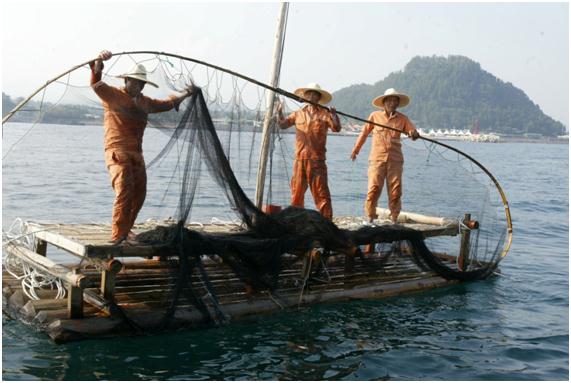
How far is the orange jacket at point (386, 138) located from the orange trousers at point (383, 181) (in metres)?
0.09

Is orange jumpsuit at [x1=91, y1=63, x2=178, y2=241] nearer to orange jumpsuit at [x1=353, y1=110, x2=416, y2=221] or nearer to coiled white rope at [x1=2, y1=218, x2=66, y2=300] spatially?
coiled white rope at [x1=2, y1=218, x2=66, y2=300]

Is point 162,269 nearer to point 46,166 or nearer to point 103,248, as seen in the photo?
point 103,248

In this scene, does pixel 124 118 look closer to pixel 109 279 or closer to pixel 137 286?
pixel 109 279

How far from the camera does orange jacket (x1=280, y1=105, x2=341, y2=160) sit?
30.8ft

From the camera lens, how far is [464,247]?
11.2 m

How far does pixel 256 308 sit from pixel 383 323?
165 centimetres

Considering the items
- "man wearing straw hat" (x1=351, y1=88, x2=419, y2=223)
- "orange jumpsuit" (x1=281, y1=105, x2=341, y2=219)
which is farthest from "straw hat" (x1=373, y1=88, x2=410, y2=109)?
"orange jumpsuit" (x1=281, y1=105, x2=341, y2=219)

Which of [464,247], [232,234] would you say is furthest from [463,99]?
[232,234]

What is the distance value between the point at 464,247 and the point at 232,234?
4637mm

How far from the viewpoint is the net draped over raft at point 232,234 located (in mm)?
7457

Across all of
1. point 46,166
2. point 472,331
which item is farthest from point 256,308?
point 46,166

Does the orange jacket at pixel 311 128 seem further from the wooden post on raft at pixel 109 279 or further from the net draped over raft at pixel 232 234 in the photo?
the wooden post on raft at pixel 109 279

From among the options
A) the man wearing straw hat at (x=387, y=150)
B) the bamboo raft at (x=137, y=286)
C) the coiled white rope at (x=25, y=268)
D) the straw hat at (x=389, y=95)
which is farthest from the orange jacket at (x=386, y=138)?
the coiled white rope at (x=25, y=268)

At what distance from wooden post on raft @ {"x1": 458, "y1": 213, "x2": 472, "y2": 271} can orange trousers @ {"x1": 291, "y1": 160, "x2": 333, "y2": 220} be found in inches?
103
